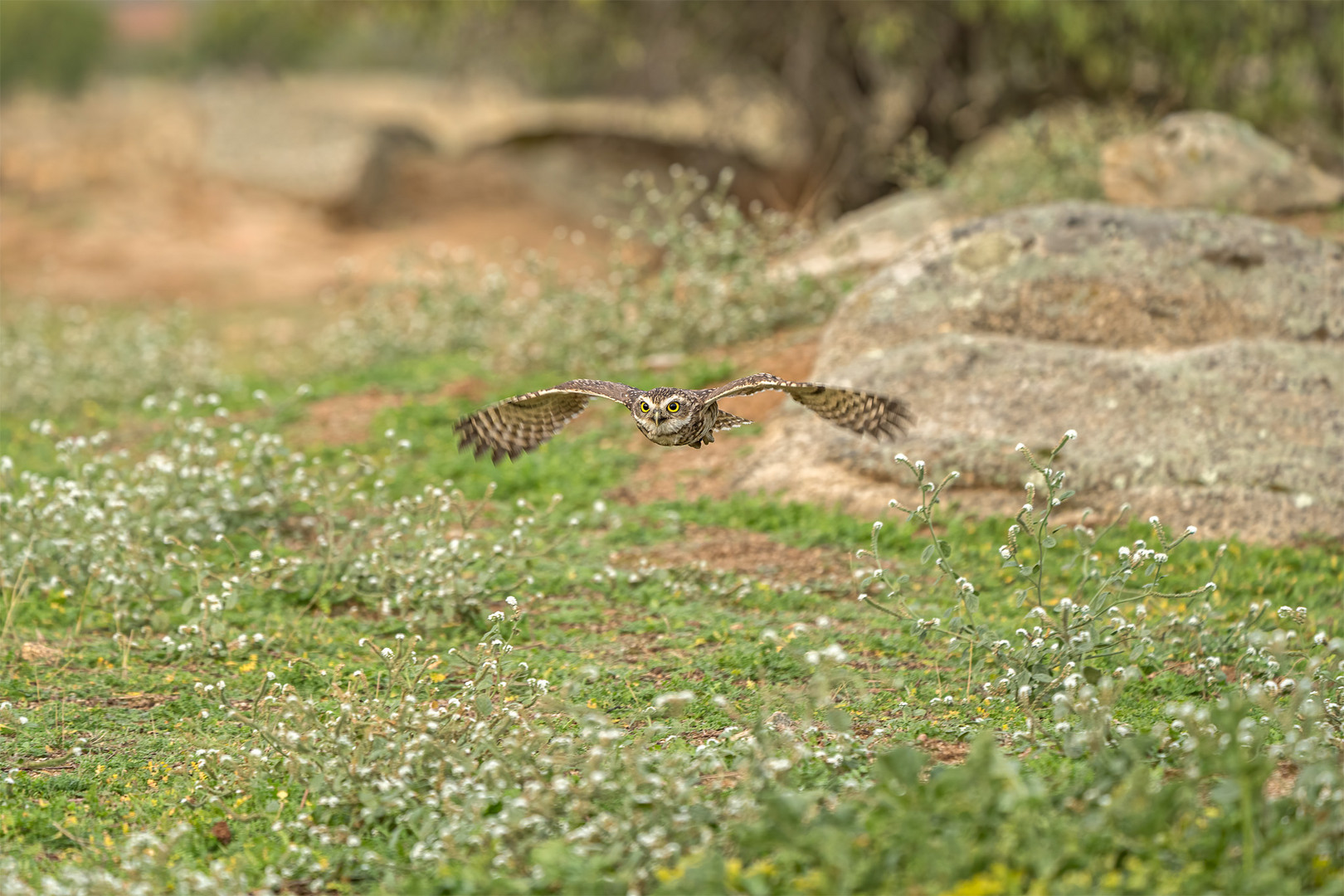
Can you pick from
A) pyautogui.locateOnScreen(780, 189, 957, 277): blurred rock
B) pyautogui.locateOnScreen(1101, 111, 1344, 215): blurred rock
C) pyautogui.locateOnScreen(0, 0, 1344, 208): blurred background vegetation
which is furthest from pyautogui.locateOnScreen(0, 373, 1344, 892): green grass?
pyautogui.locateOnScreen(0, 0, 1344, 208): blurred background vegetation

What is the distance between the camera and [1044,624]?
6.89m

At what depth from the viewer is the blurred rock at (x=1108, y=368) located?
9.05 metres

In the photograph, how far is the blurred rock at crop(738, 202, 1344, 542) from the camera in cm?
905

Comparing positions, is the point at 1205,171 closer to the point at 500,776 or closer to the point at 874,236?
the point at 874,236

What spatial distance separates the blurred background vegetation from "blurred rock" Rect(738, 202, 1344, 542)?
7.09m

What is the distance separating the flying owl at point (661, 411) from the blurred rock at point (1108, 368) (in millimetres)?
2043

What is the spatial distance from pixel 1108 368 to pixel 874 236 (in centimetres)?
479

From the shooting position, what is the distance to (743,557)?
8750 millimetres

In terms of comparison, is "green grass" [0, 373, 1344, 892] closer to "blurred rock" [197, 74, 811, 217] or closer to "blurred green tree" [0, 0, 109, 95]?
"blurred rock" [197, 74, 811, 217]

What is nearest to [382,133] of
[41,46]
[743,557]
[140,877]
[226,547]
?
[226,547]

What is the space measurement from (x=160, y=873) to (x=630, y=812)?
1.57 meters

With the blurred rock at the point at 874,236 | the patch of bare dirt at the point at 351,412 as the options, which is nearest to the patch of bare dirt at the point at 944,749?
the patch of bare dirt at the point at 351,412

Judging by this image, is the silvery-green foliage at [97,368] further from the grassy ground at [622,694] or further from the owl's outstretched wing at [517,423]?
the owl's outstretched wing at [517,423]

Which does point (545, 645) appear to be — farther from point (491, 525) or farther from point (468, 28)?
point (468, 28)
